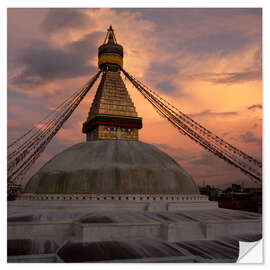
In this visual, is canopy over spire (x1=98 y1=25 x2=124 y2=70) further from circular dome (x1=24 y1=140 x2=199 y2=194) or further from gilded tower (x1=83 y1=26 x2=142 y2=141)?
circular dome (x1=24 y1=140 x2=199 y2=194)

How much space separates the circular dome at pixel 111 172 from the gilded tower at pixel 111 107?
0.69m

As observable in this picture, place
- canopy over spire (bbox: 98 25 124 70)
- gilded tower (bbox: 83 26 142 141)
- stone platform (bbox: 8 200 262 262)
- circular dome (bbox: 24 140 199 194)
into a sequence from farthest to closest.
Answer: canopy over spire (bbox: 98 25 124 70), gilded tower (bbox: 83 26 142 141), circular dome (bbox: 24 140 199 194), stone platform (bbox: 8 200 262 262)

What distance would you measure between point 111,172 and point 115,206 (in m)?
1.60

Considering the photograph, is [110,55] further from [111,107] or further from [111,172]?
[111,172]

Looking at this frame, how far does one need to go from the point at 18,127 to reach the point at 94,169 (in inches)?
142

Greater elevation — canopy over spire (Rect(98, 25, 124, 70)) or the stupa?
canopy over spire (Rect(98, 25, 124, 70))

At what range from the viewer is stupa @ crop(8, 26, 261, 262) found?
28.7 ft

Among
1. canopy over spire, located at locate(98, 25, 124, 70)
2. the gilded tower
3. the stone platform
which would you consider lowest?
the stone platform

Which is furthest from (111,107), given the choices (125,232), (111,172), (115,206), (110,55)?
(125,232)

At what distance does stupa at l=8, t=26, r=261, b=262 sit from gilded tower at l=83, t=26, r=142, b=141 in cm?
5

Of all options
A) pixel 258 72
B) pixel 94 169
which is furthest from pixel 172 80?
pixel 94 169

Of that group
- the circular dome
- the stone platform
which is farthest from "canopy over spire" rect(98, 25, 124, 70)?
the stone platform

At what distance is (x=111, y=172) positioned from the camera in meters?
13.3

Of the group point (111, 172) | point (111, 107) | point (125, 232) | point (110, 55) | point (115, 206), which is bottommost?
point (125, 232)
